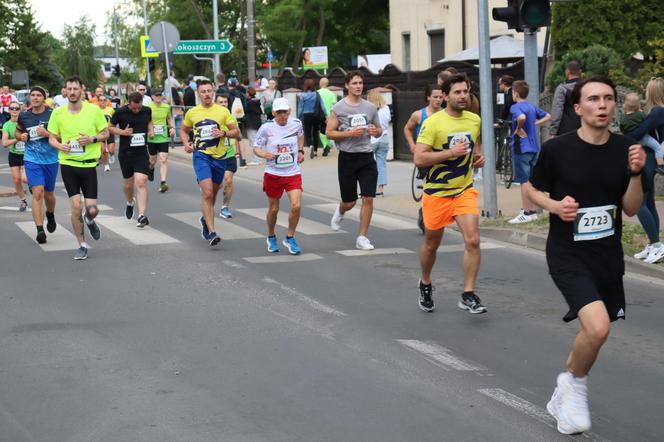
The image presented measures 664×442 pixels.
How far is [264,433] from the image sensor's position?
5.85 metres

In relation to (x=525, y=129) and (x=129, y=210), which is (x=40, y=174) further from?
(x=525, y=129)

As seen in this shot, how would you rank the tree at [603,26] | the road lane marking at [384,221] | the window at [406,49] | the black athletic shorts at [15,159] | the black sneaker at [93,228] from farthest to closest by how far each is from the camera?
the window at [406,49] < the tree at [603,26] < the black athletic shorts at [15,159] < the road lane marking at [384,221] < the black sneaker at [93,228]

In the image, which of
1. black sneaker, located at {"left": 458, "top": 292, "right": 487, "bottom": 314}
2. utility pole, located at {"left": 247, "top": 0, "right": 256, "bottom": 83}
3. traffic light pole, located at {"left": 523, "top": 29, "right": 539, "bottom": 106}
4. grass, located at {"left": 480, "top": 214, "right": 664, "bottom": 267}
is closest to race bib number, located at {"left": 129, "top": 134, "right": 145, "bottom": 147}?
grass, located at {"left": 480, "top": 214, "right": 664, "bottom": 267}

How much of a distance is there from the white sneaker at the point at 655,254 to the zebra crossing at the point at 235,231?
219cm

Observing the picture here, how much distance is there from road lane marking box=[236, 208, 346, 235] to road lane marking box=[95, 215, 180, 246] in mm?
1679

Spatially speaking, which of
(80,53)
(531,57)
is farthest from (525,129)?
(80,53)

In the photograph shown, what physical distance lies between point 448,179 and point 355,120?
3.37 meters

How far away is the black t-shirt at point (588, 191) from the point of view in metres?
5.87

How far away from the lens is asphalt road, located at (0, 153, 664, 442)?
19.9 feet

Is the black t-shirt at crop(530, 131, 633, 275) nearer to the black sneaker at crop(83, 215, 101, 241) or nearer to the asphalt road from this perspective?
the asphalt road

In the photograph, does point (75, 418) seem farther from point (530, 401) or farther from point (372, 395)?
point (530, 401)

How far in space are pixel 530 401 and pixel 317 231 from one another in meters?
8.18

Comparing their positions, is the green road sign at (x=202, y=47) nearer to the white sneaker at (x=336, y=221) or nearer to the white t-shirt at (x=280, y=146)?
the white sneaker at (x=336, y=221)

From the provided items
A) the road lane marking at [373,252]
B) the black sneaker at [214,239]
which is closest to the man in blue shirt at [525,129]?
the road lane marking at [373,252]
